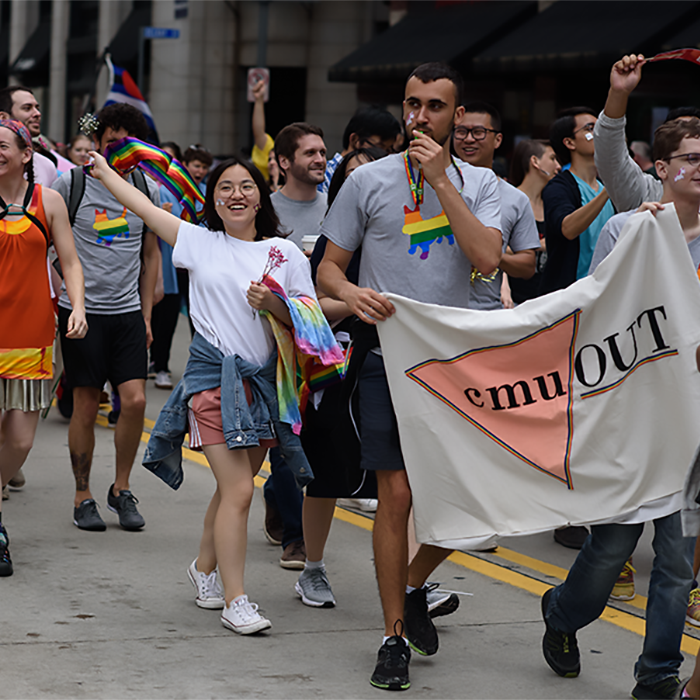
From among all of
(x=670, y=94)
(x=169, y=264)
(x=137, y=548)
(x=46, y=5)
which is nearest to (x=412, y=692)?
(x=137, y=548)

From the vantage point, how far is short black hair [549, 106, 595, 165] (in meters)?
6.54


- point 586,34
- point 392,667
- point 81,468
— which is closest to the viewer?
point 392,667

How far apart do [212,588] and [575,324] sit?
198 cm

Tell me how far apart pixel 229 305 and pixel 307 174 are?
5.16 ft

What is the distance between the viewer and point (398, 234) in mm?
4480

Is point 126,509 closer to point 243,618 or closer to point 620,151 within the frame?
point 243,618

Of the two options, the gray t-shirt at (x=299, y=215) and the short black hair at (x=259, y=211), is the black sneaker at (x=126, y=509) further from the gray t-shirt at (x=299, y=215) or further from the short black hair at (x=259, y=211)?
the short black hair at (x=259, y=211)

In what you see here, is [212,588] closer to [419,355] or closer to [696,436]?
[419,355]

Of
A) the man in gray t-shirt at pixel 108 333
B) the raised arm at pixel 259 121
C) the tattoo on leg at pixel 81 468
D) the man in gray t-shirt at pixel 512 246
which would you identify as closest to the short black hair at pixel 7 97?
the man in gray t-shirt at pixel 108 333

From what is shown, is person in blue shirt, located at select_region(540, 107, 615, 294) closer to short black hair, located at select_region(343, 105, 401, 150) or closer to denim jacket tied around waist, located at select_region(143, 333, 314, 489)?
short black hair, located at select_region(343, 105, 401, 150)

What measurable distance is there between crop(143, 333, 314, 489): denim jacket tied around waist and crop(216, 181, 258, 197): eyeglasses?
0.59 meters

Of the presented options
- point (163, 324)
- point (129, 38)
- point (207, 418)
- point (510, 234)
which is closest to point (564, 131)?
point (510, 234)

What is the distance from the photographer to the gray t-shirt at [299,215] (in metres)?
6.30

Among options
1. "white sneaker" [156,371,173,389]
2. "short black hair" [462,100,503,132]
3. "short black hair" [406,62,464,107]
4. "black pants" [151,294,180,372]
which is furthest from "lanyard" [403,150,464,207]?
"white sneaker" [156,371,173,389]
